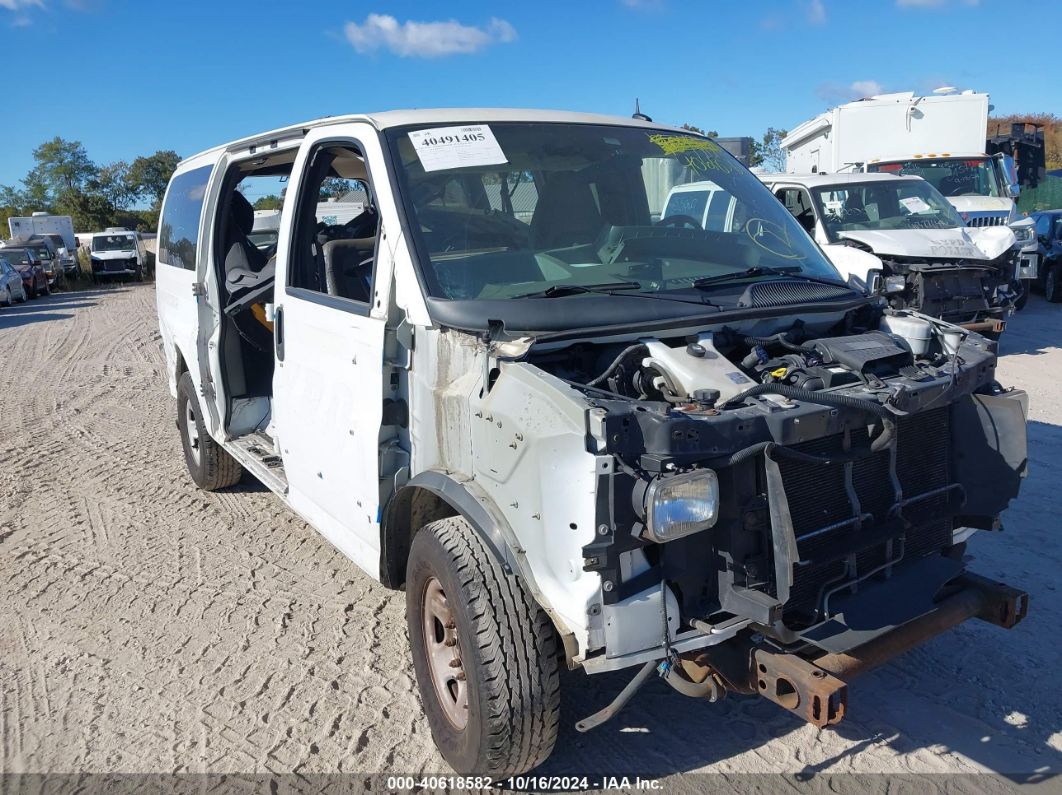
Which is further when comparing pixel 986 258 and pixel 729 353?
pixel 986 258

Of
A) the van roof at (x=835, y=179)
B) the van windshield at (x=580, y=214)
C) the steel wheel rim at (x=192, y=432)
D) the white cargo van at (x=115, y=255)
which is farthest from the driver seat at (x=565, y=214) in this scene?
the white cargo van at (x=115, y=255)

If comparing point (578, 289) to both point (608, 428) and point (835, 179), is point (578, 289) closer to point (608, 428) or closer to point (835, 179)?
point (608, 428)

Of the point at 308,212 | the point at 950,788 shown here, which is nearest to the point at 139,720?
the point at 308,212

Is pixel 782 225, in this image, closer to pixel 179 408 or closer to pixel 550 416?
pixel 550 416

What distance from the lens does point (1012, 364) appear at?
31.2 ft

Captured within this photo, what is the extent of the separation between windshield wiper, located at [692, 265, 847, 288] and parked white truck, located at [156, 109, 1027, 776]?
2 centimetres

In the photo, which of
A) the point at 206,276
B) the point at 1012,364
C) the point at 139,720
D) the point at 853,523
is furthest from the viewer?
the point at 1012,364

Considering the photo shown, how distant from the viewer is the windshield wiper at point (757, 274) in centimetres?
342

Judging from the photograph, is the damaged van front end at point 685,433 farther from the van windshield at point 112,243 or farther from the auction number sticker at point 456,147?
the van windshield at point 112,243

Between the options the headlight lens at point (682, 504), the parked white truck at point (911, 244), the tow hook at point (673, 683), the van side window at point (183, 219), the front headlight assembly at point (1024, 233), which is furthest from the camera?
the front headlight assembly at point (1024, 233)

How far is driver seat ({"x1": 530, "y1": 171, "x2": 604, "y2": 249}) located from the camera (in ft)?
11.7

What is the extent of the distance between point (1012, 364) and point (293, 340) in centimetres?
831

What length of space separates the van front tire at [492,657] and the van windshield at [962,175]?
1225cm

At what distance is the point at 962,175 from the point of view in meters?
13.2
